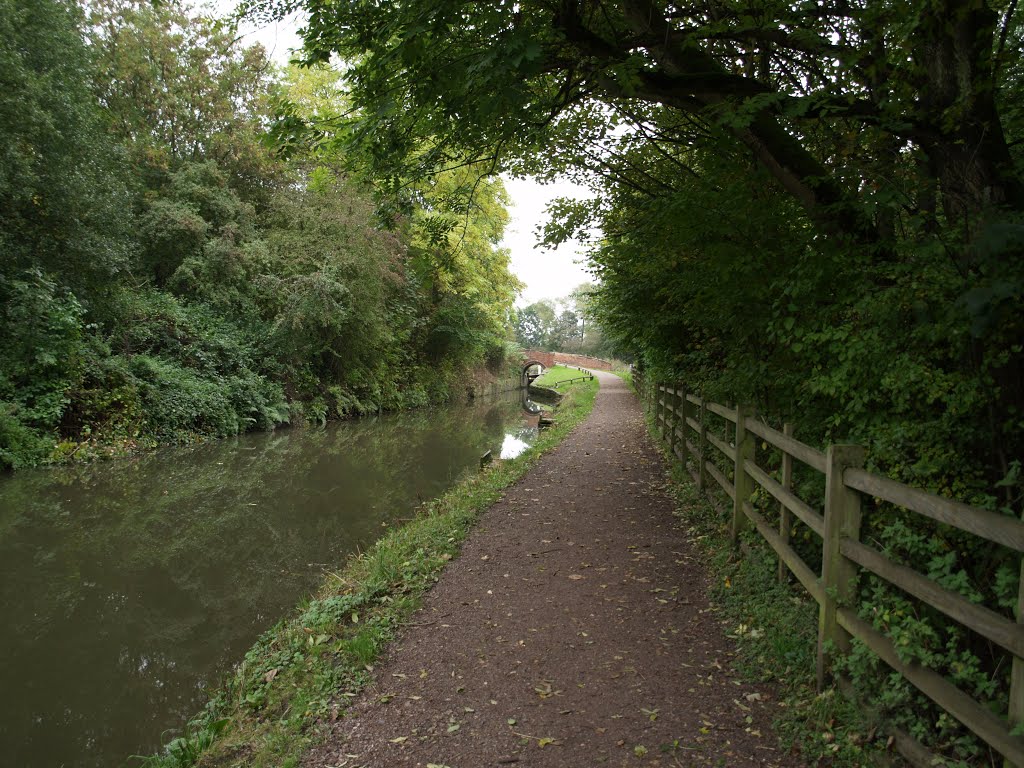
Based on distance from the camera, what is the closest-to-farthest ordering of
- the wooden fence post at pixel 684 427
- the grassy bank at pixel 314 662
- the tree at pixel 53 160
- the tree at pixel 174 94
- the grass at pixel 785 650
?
1. the grass at pixel 785 650
2. the grassy bank at pixel 314 662
3. the wooden fence post at pixel 684 427
4. the tree at pixel 53 160
5. the tree at pixel 174 94

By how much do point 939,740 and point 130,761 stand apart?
4.75m

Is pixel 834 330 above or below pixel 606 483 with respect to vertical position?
above

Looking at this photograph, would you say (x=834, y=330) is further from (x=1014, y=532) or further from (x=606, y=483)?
(x=606, y=483)

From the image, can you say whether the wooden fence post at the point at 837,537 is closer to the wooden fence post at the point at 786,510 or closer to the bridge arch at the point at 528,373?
the wooden fence post at the point at 786,510

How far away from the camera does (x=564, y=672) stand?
158 inches

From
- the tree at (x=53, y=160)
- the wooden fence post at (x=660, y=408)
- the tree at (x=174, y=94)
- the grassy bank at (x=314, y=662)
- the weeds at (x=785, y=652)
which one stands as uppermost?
the tree at (x=174, y=94)

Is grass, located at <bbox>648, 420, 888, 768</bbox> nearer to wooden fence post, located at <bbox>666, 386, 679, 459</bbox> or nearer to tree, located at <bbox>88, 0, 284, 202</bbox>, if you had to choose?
wooden fence post, located at <bbox>666, 386, 679, 459</bbox>

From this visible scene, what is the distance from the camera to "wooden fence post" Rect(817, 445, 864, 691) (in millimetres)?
3330

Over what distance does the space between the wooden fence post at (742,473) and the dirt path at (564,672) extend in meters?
0.57

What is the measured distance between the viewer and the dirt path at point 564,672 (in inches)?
128

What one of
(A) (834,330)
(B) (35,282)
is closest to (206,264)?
(B) (35,282)

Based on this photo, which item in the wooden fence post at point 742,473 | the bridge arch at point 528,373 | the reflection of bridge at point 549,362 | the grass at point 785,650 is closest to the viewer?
the grass at point 785,650

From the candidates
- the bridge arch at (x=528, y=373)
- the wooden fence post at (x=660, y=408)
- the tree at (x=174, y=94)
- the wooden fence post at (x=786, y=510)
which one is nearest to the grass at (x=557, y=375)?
the bridge arch at (x=528, y=373)

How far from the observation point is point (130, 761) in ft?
13.8
